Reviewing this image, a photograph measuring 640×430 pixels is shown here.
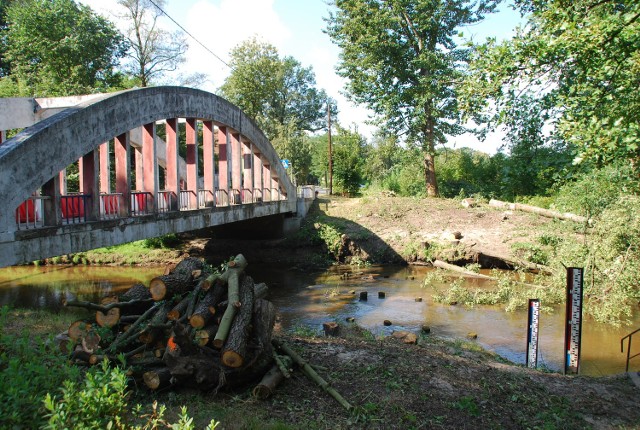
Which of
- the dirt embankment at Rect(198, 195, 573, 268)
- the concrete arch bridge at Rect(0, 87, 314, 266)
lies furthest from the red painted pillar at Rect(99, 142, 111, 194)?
the dirt embankment at Rect(198, 195, 573, 268)

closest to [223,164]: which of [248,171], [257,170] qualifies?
[248,171]

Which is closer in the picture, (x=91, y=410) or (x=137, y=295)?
(x=91, y=410)

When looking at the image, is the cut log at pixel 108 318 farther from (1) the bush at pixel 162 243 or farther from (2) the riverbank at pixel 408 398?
(1) the bush at pixel 162 243

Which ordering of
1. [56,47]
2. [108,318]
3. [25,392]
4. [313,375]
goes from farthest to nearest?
[56,47]
[108,318]
[313,375]
[25,392]

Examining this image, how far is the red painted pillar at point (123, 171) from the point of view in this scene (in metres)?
11.8

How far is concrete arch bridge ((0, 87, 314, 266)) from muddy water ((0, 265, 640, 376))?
403 cm

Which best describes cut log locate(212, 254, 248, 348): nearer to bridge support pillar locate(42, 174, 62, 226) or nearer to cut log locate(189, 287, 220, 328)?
cut log locate(189, 287, 220, 328)

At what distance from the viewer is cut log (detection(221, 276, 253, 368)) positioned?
17.5ft

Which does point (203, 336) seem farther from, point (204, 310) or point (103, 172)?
point (103, 172)

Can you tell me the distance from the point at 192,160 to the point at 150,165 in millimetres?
2759

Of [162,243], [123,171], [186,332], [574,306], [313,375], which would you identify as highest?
[123,171]

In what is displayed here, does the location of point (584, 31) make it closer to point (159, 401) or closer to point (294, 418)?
point (294, 418)

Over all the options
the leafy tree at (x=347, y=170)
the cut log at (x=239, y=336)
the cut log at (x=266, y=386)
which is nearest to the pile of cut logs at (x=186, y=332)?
the cut log at (x=239, y=336)

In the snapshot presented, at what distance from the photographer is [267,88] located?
162 feet
